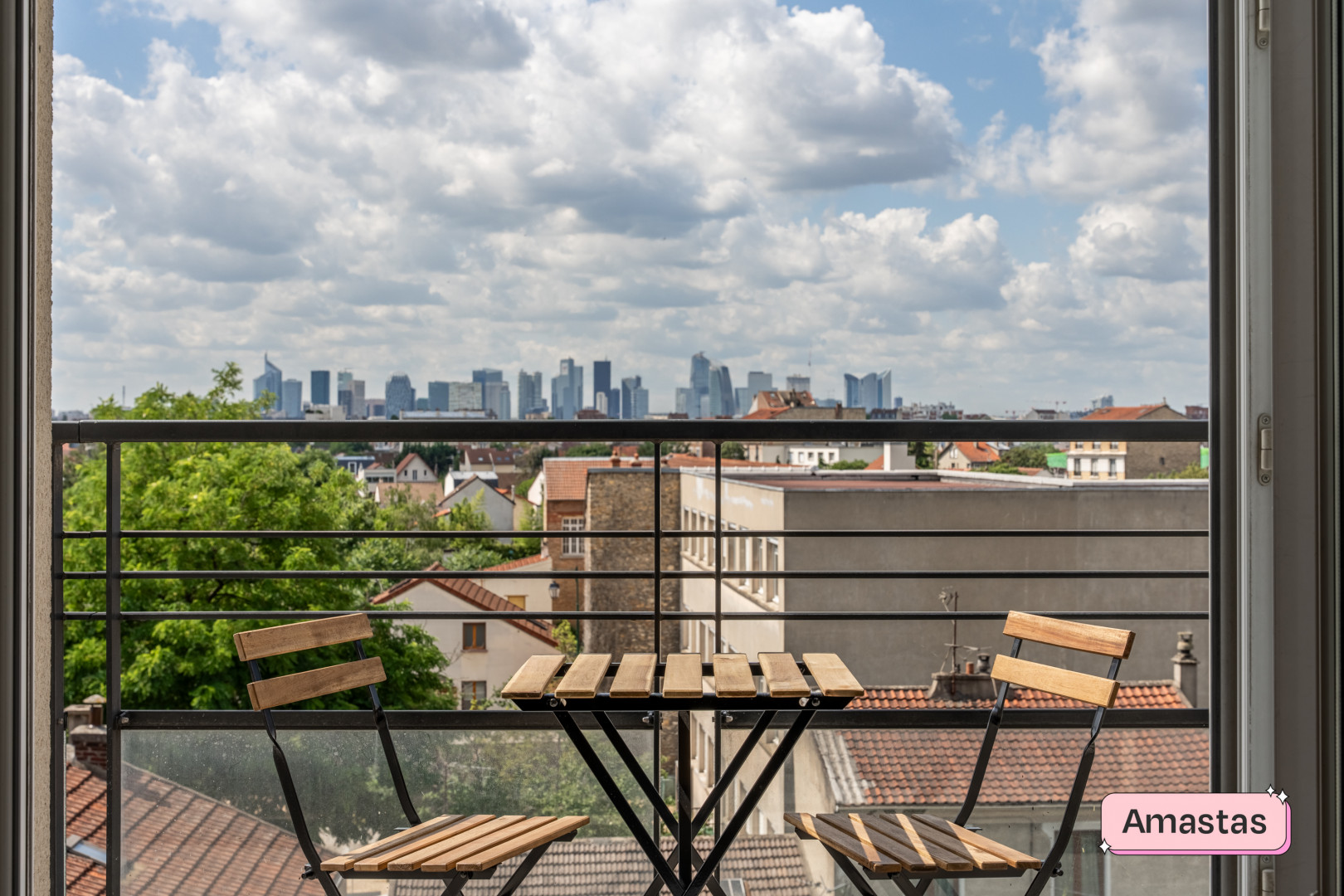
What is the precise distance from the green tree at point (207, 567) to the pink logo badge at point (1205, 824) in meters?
17.8

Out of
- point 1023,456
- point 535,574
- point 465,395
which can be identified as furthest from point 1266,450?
point 465,395

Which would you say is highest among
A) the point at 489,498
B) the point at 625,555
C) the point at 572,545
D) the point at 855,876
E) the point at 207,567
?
the point at 855,876

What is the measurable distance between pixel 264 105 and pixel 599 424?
42.0m

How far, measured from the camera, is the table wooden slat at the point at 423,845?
67.5 inches

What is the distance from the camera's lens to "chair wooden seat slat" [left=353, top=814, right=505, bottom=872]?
1.71 meters

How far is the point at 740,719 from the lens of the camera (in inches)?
90.7

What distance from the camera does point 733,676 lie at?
178 centimetres

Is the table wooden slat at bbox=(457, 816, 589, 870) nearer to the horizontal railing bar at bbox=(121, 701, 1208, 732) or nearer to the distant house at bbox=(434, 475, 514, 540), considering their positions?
the horizontal railing bar at bbox=(121, 701, 1208, 732)

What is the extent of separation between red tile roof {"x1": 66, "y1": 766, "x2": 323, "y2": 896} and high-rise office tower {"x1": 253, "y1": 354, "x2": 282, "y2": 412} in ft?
92.3

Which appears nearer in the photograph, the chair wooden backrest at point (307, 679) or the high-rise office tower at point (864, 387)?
the chair wooden backrest at point (307, 679)

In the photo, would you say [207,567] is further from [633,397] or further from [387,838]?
[387,838]

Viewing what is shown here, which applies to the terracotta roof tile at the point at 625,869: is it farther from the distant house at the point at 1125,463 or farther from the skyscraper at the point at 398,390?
the skyscraper at the point at 398,390

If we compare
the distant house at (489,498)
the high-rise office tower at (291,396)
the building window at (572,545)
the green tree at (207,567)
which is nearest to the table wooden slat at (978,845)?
the green tree at (207,567)

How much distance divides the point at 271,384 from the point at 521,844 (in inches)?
1344
